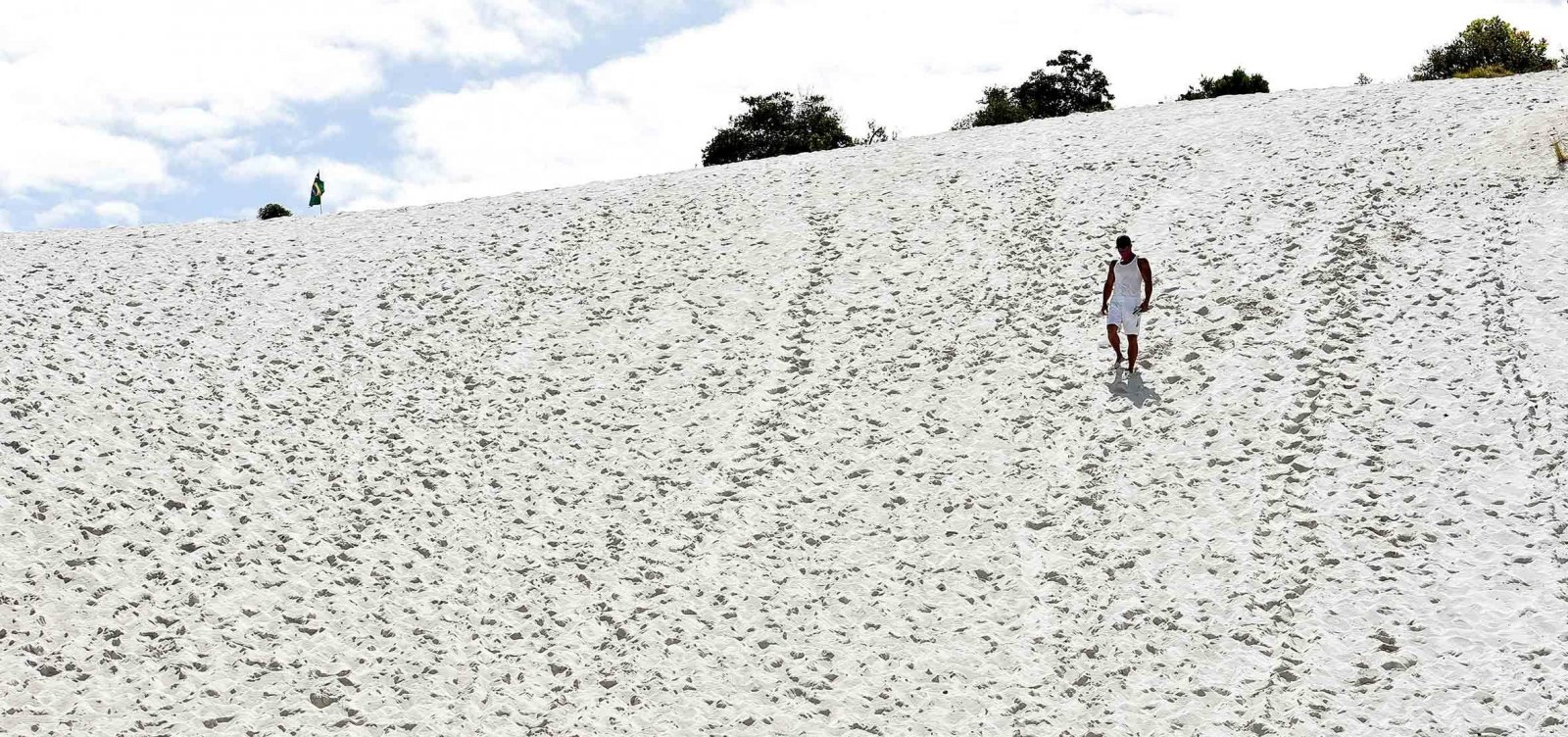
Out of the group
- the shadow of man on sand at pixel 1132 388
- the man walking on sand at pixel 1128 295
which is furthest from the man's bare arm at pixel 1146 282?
the shadow of man on sand at pixel 1132 388

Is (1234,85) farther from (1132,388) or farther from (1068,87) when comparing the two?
(1132,388)

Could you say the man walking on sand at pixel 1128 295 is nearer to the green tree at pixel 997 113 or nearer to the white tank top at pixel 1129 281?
the white tank top at pixel 1129 281

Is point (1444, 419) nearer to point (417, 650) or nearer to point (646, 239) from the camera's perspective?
point (417, 650)

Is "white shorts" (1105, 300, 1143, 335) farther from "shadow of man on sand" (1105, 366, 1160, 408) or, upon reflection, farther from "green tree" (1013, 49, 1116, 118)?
"green tree" (1013, 49, 1116, 118)

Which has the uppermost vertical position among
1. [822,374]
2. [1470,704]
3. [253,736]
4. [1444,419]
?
[822,374]

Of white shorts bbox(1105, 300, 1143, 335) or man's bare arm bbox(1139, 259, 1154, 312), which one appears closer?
man's bare arm bbox(1139, 259, 1154, 312)

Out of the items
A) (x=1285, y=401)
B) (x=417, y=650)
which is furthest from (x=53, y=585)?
(x=1285, y=401)

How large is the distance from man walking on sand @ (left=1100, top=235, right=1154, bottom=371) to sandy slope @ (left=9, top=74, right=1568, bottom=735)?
64cm

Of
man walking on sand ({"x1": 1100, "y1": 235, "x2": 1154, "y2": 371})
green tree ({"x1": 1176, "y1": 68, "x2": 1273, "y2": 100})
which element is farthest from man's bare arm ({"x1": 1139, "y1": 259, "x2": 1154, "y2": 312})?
green tree ({"x1": 1176, "y1": 68, "x2": 1273, "y2": 100})

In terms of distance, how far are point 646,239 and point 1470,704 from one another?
15791 mm

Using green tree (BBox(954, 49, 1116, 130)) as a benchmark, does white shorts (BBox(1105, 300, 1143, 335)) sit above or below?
below

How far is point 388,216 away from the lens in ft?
82.4

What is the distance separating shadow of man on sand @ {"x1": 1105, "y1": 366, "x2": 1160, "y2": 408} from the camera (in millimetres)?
14758

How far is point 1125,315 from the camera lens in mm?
14953
